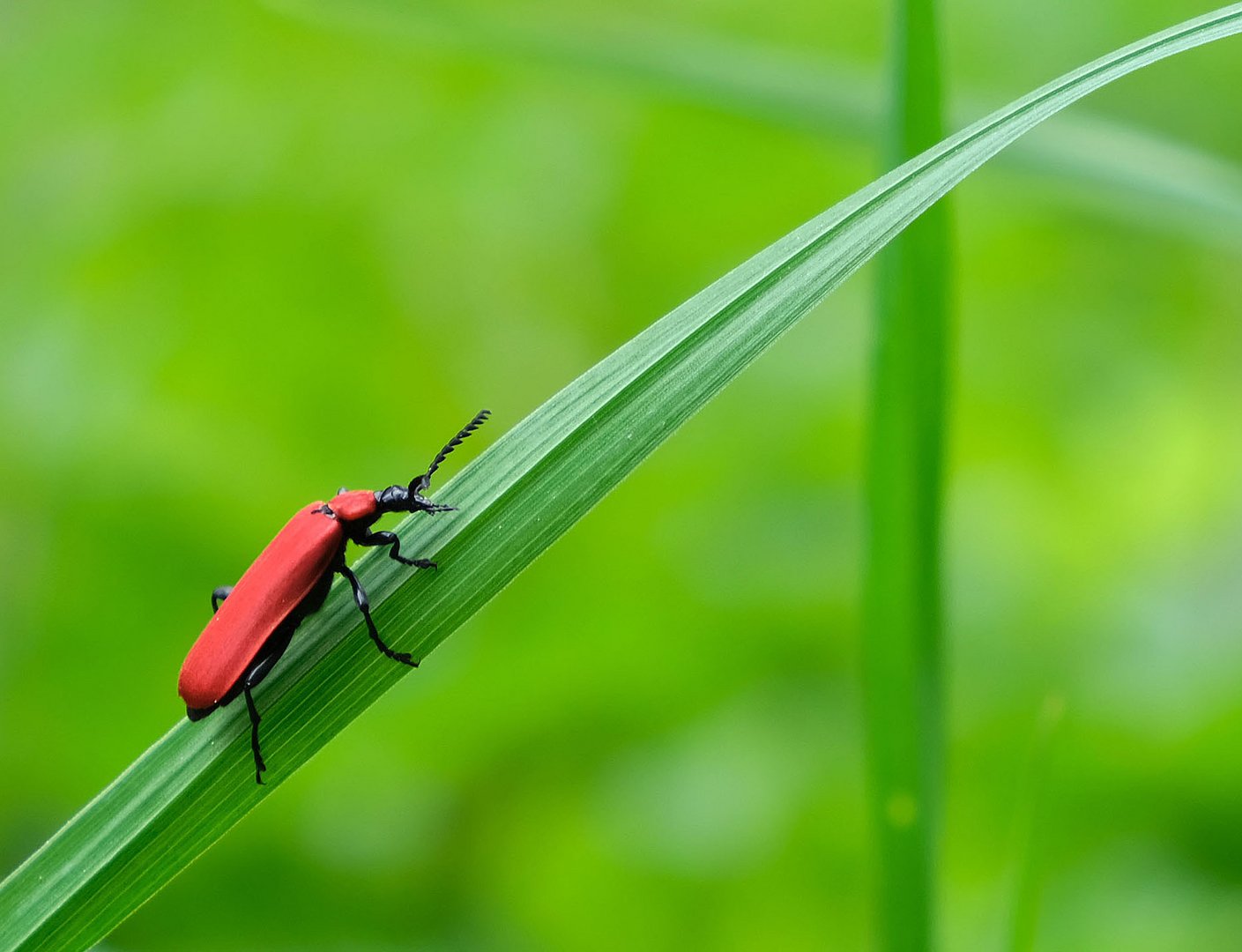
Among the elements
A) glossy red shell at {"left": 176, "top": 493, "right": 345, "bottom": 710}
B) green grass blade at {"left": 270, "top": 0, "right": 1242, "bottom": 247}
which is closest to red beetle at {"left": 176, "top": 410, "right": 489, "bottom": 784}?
glossy red shell at {"left": 176, "top": 493, "right": 345, "bottom": 710}

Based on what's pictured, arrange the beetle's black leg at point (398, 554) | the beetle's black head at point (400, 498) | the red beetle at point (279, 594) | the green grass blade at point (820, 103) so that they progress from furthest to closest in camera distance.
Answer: the green grass blade at point (820, 103) < the beetle's black head at point (400, 498) < the red beetle at point (279, 594) < the beetle's black leg at point (398, 554)

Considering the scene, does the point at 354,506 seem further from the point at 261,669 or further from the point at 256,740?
the point at 256,740

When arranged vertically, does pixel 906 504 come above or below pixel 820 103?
below

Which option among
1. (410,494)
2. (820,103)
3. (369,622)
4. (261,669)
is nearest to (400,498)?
(410,494)

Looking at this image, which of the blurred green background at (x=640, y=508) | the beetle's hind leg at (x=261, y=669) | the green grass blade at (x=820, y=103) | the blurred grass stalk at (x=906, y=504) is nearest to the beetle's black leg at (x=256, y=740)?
the beetle's hind leg at (x=261, y=669)

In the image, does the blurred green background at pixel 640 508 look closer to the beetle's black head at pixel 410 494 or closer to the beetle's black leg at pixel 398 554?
the beetle's black head at pixel 410 494

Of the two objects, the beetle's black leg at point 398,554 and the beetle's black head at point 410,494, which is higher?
the beetle's black head at point 410,494

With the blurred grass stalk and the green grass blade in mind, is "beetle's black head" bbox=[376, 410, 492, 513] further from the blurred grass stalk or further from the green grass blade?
the green grass blade
